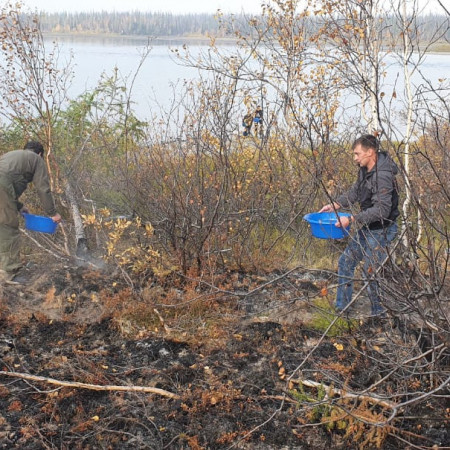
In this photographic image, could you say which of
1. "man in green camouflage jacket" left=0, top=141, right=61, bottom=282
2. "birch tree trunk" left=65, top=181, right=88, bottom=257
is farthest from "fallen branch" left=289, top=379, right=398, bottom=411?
"birch tree trunk" left=65, top=181, right=88, bottom=257

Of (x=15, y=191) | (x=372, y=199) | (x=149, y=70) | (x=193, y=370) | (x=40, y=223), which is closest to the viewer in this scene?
(x=193, y=370)

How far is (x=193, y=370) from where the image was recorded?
418 centimetres

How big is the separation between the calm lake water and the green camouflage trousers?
1.75 m

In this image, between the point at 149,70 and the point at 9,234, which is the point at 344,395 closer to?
the point at 9,234

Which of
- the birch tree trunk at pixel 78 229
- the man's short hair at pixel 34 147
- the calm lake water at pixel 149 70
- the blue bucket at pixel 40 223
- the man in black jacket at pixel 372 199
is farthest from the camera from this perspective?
the calm lake water at pixel 149 70

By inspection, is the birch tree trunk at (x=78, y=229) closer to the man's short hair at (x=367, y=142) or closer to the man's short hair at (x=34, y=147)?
the man's short hair at (x=34, y=147)

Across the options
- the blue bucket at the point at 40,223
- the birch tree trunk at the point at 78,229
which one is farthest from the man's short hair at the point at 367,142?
the birch tree trunk at the point at 78,229

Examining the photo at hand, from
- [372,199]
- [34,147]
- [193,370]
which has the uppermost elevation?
[34,147]

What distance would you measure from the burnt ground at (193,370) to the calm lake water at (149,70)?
1.91m

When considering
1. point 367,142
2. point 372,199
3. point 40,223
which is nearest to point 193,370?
point 372,199

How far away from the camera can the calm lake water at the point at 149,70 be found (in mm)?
7643

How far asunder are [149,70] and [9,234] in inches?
835

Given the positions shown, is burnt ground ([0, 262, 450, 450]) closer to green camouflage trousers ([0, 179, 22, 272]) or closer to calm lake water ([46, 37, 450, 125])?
green camouflage trousers ([0, 179, 22, 272])

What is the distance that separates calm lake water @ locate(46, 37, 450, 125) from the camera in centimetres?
764
